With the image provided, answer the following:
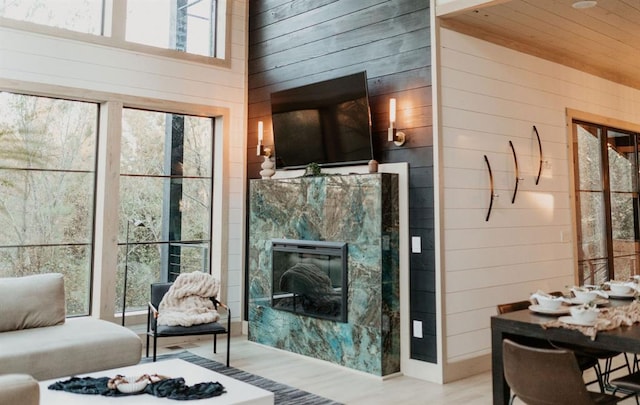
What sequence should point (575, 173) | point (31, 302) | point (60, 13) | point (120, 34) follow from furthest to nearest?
point (575, 173), point (120, 34), point (60, 13), point (31, 302)

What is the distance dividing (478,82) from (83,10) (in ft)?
12.5

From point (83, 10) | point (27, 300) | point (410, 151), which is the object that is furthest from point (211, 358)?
point (83, 10)

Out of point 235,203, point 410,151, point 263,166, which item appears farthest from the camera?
point 235,203

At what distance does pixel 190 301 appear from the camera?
4848 millimetres

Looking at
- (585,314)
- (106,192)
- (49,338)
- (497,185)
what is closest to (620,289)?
(585,314)

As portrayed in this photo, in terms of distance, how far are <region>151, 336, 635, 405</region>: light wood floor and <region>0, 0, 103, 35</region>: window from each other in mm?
3243

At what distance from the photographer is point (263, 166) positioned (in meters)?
5.46

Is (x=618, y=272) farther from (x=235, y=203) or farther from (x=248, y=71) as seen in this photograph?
(x=248, y=71)

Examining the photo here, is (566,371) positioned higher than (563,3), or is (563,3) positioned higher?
(563,3)

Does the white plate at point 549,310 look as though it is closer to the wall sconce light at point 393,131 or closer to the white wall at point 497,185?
the white wall at point 497,185

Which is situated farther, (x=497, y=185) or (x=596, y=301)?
(x=497, y=185)

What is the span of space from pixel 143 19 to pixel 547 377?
16.3 ft

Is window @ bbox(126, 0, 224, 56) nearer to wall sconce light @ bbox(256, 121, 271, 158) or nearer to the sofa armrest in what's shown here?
wall sconce light @ bbox(256, 121, 271, 158)

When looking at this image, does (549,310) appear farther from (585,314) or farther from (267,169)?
A: (267,169)
